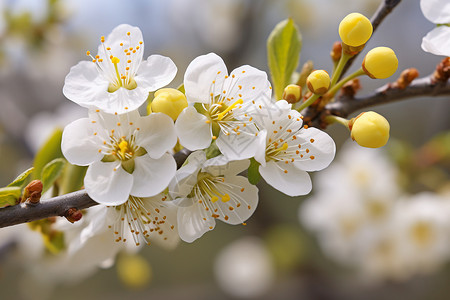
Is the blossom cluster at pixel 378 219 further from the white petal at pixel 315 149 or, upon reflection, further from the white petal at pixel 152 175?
the white petal at pixel 152 175

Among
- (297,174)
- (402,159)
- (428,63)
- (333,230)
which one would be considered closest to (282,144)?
(297,174)

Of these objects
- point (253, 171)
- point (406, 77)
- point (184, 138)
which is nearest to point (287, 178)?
point (253, 171)

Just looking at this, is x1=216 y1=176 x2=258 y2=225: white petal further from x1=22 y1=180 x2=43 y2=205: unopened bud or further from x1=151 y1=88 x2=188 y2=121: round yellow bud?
x1=22 y1=180 x2=43 y2=205: unopened bud

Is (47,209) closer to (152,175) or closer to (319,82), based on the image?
(152,175)

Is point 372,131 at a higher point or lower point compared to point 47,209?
higher

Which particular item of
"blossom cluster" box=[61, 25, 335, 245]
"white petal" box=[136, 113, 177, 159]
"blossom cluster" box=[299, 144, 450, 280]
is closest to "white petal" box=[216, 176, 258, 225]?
"blossom cluster" box=[61, 25, 335, 245]

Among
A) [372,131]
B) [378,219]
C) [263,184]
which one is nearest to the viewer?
[372,131]

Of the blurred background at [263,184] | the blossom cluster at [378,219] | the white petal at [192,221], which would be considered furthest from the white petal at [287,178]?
the blossom cluster at [378,219]

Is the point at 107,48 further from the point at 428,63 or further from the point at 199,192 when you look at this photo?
the point at 428,63
